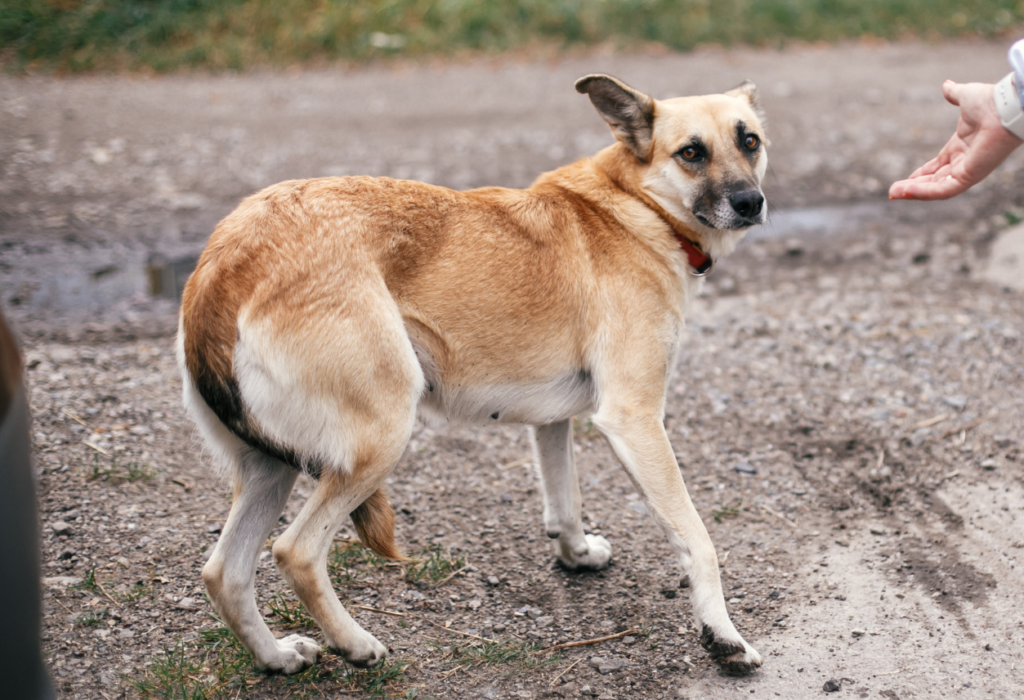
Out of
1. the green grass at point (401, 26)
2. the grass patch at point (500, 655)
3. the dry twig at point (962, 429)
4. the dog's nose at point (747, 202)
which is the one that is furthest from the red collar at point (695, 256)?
the green grass at point (401, 26)

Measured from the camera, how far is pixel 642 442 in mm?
3025

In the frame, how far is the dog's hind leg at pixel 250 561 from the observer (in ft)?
9.00

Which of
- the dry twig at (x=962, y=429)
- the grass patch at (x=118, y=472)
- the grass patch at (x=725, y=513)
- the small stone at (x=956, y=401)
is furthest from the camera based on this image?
the small stone at (x=956, y=401)

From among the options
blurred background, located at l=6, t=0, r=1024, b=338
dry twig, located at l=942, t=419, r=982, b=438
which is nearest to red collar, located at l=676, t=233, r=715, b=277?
dry twig, located at l=942, t=419, r=982, b=438

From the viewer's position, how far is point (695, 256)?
134 inches

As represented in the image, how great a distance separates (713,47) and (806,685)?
9.35 metres

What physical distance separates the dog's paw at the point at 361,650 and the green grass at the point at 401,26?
27.0ft

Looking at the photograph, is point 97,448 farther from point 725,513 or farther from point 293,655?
point 725,513

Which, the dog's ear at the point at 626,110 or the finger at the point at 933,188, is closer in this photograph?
the finger at the point at 933,188

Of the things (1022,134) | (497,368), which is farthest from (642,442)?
(1022,134)

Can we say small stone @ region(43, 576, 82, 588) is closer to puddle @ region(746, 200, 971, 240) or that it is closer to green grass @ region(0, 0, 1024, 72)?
puddle @ region(746, 200, 971, 240)

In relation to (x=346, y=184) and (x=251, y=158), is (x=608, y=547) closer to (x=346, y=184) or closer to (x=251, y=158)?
(x=346, y=184)

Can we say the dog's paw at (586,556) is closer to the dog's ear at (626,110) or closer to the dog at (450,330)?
the dog at (450,330)

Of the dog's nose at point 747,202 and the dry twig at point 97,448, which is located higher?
the dog's nose at point 747,202
